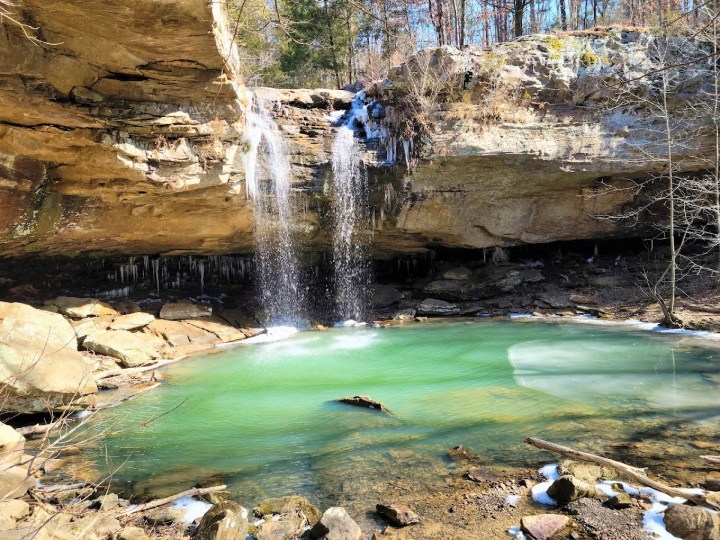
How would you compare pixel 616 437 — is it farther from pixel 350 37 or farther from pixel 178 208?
pixel 350 37

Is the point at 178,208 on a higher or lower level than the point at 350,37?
lower

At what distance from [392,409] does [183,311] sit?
849cm

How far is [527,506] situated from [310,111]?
11.6 m

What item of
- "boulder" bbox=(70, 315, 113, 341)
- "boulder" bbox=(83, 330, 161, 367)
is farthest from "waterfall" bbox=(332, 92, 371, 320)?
"boulder" bbox=(70, 315, 113, 341)

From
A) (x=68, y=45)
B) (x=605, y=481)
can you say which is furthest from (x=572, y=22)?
(x=605, y=481)

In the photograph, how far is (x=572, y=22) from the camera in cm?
2269

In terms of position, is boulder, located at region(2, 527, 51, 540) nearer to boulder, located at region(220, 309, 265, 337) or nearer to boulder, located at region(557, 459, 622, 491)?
boulder, located at region(557, 459, 622, 491)

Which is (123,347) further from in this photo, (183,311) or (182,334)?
(183,311)

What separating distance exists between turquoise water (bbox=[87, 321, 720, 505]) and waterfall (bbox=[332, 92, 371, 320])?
14.7 feet

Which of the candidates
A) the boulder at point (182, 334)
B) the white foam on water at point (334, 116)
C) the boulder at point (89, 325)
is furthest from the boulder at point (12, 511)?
the white foam on water at point (334, 116)

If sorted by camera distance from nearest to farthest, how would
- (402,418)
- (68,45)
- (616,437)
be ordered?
(616,437)
(402,418)
(68,45)

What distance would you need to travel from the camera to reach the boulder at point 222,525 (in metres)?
3.49

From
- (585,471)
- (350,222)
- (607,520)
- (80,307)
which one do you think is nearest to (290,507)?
(607,520)

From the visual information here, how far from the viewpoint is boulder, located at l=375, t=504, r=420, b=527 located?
376 cm
